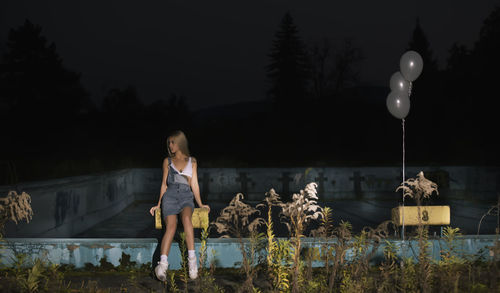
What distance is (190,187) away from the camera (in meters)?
5.21

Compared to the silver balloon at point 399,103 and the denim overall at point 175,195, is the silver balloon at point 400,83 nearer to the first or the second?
the silver balloon at point 399,103

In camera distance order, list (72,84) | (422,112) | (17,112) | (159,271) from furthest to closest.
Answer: (422,112) → (72,84) → (17,112) → (159,271)

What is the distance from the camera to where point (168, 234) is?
4762 mm

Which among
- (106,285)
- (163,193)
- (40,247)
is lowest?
(106,285)

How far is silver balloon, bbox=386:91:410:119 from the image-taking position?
8727 mm

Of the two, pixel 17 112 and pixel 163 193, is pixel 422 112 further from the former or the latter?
pixel 163 193

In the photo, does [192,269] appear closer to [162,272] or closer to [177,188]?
[162,272]

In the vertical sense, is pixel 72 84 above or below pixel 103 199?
above

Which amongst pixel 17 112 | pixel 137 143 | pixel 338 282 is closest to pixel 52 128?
pixel 17 112

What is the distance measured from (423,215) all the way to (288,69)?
55.6 meters

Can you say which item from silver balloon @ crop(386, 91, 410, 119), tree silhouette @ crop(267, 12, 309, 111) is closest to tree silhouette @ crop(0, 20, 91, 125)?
tree silhouette @ crop(267, 12, 309, 111)

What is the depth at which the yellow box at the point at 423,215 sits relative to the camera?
5230 mm

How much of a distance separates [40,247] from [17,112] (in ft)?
147

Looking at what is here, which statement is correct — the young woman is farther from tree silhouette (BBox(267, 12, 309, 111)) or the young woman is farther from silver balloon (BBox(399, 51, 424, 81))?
tree silhouette (BBox(267, 12, 309, 111))
